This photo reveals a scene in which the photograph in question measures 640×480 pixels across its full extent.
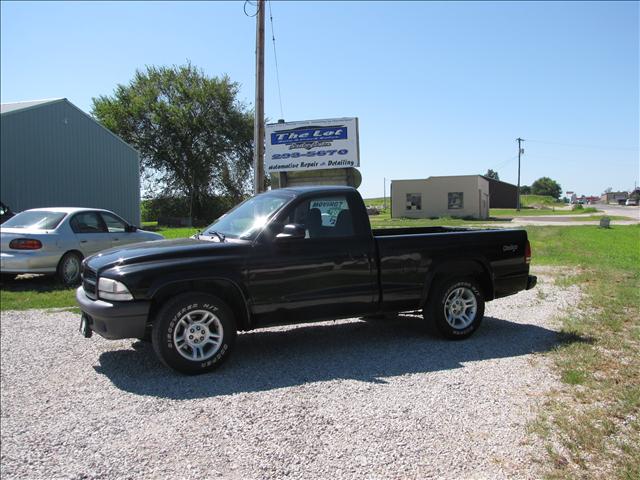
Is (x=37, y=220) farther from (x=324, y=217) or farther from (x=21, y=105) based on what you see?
(x=21, y=105)

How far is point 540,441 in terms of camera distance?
3.74m

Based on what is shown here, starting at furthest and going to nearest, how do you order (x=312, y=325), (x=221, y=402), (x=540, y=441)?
(x=312, y=325), (x=221, y=402), (x=540, y=441)

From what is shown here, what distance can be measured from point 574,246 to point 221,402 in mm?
17502

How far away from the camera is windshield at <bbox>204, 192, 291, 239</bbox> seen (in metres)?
5.76

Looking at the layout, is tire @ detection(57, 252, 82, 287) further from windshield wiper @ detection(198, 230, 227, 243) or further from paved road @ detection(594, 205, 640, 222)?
paved road @ detection(594, 205, 640, 222)

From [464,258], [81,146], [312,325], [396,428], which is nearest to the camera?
[396,428]

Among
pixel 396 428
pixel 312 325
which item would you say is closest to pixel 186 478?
pixel 396 428

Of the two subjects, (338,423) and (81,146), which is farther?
(81,146)

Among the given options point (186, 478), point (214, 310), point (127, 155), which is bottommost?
point (186, 478)

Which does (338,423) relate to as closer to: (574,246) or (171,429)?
(171,429)

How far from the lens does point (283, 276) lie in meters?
5.52

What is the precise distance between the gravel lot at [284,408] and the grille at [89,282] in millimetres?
760

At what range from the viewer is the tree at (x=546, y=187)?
158375 millimetres

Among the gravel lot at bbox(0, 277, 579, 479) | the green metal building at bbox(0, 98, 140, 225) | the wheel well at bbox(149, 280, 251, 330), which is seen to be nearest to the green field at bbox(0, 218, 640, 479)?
the gravel lot at bbox(0, 277, 579, 479)
